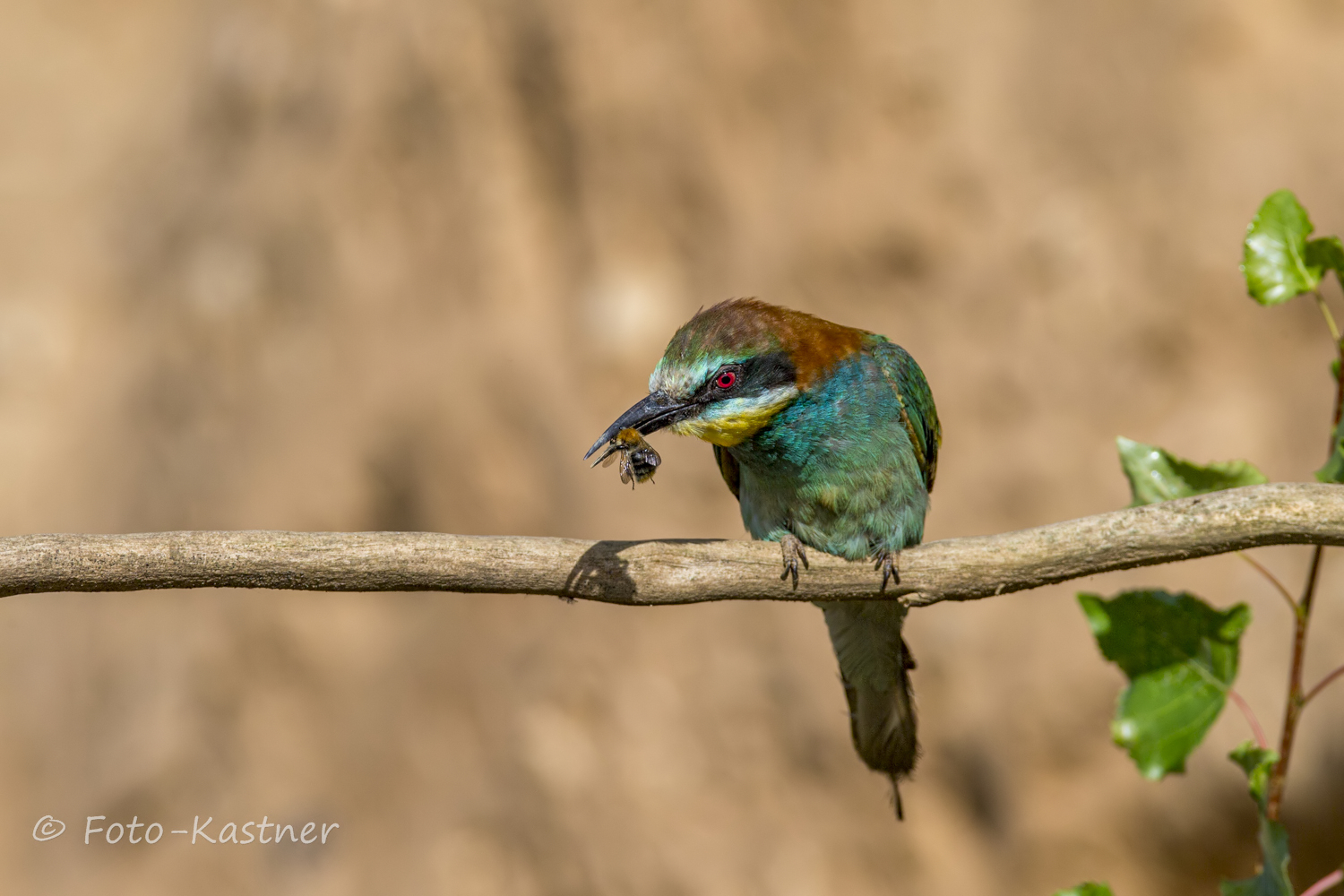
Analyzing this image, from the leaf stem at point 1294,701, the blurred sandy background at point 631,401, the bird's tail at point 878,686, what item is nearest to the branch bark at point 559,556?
the leaf stem at point 1294,701

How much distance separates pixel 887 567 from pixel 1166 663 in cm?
66

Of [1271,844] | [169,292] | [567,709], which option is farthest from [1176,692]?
[169,292]

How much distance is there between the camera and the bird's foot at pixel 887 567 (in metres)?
2.52

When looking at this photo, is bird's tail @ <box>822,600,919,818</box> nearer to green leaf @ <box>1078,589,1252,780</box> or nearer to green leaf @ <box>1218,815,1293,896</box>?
green leaf @ <box>1078,589,1252,780</box>

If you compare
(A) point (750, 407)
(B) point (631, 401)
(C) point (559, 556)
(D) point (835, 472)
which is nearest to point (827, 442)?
(D) point (835, 472)

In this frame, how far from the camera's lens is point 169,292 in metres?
6.81

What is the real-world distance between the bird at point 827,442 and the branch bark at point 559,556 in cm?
32

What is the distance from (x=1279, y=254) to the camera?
83.4 inches

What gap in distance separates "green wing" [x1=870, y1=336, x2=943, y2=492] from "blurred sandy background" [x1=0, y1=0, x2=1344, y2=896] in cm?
160

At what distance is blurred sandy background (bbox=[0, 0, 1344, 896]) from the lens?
4586 mm

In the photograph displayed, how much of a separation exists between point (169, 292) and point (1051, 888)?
588 centimetres

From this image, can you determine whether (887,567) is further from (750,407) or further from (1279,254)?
(1279,254)

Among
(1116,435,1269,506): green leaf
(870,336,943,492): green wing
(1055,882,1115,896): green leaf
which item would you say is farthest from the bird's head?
(1055,882,1115,896): green leaf

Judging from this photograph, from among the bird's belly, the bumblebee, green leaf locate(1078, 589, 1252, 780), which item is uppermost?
the bumblebee
